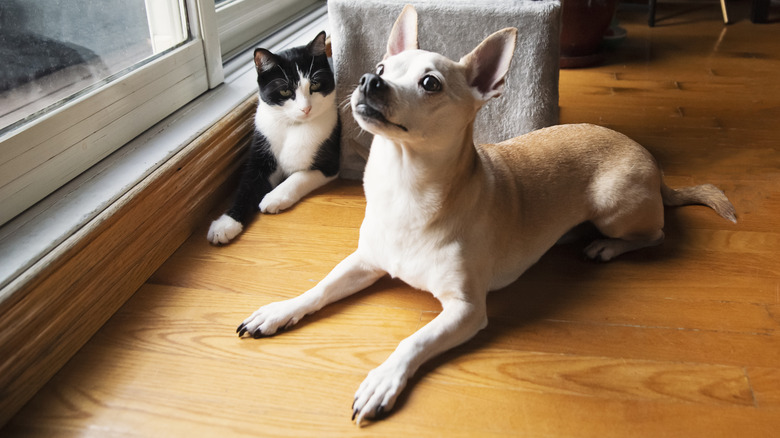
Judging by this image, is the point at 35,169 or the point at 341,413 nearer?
the point at 341,413

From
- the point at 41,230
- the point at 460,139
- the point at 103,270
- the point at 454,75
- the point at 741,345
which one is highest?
the point at 454,75

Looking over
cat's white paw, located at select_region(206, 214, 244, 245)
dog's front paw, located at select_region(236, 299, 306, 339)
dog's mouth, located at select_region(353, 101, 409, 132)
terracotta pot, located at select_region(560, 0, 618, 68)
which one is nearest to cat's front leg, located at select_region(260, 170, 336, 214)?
cat's white paw, located at select_region(206, 214, 244, 245)

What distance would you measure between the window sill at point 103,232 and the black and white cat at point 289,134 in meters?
0.10

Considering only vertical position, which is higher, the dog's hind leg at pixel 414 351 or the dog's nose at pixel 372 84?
the dog's nose at pixel 372 84

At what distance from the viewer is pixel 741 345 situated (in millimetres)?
1440

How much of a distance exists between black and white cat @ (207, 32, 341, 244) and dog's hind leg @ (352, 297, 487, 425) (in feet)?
2.37

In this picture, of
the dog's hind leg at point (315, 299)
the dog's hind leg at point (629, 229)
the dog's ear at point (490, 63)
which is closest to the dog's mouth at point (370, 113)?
the dog's ear at point (490, 63)

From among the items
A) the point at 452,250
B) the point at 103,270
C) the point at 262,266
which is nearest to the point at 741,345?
the point at 452,250

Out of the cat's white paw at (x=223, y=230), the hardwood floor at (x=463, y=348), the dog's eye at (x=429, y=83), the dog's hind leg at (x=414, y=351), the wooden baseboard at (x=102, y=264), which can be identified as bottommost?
the hardwood floor at (x=463, y=348)

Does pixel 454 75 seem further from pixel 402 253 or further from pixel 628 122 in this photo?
pixel 628 122

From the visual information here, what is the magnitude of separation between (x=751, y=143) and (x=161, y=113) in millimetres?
2044

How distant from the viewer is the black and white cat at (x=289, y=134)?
1.92 metres

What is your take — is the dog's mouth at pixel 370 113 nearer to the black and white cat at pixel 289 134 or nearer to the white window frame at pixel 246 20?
the black and white cat at pixel 289 134

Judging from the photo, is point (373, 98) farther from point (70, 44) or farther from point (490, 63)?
point (70, 44)
